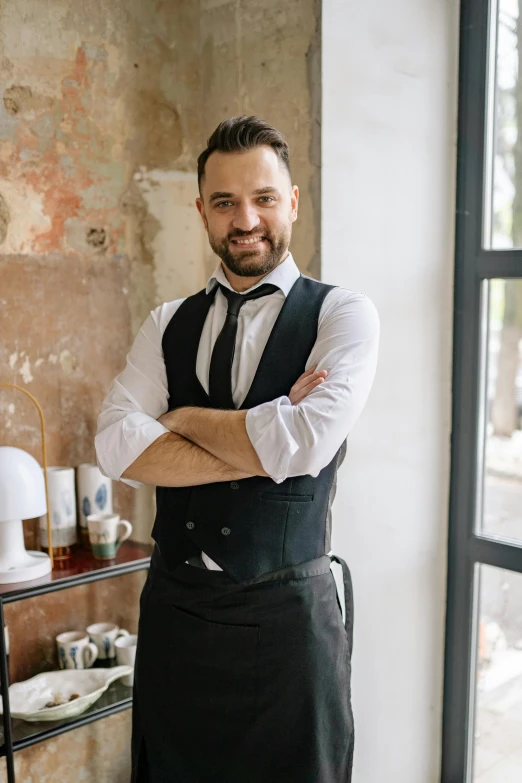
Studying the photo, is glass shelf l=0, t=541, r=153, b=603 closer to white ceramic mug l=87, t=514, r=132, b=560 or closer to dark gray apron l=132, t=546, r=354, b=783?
white ceramic mug l=87, t=514, r=132, b=560

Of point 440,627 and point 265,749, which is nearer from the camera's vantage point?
point 265,749

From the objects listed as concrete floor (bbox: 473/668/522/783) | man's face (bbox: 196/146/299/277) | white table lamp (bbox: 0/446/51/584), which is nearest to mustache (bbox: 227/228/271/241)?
man's face (bbox: 196/146/299/277)

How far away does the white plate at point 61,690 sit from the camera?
207cm

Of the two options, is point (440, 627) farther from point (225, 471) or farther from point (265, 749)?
point (225, 471)

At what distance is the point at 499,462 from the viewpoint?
2.25 meters

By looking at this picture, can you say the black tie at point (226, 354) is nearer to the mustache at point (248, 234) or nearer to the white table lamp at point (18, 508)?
the mustache at point (248, 234)

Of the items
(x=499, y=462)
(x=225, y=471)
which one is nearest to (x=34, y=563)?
(x=225, y=471)

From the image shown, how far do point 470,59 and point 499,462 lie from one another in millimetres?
1101

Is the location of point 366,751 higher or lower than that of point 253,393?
lower

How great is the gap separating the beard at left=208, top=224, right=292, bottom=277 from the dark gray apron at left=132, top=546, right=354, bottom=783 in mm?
631

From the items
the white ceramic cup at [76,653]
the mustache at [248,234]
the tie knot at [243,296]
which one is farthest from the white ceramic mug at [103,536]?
the mustache at [248,234]

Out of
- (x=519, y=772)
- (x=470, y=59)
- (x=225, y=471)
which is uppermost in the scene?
(x=470, y=59)

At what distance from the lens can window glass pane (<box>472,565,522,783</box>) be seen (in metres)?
2.25

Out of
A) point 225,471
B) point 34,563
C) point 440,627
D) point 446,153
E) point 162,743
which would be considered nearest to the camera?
point 225,471
